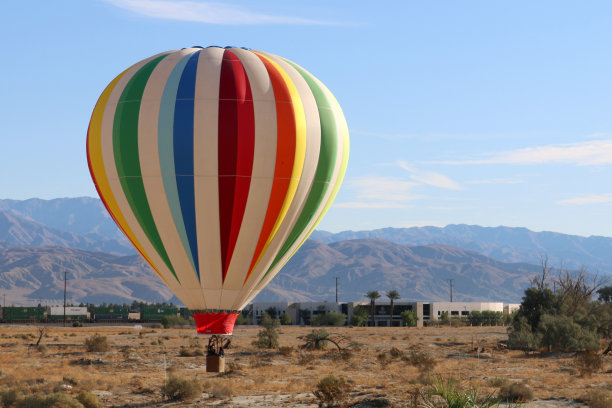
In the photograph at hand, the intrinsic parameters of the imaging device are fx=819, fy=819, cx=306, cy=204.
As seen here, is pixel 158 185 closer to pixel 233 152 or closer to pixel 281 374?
pixel 233 152

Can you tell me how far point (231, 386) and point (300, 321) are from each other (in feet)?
466

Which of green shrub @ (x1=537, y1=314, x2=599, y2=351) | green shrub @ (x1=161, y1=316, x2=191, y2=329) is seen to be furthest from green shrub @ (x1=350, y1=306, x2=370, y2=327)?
green shrub @ (x1=537, y1=314, x2=599, y2=351)

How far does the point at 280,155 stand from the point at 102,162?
7.31 metres

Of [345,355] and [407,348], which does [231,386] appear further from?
[407,348]

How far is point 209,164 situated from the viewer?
31516mm

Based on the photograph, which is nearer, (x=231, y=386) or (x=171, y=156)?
(x=171, y=156)

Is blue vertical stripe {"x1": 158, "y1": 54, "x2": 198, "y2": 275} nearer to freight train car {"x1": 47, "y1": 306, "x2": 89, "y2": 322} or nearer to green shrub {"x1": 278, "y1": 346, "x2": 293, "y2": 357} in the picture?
green shrub {"x1": 278, "y1": 346, "x2": 293, "y2": 357}

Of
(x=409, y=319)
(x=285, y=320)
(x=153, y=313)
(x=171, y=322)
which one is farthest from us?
(x=153, y=313)

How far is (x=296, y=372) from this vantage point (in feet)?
159

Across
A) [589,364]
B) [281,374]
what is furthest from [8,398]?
[589,364]

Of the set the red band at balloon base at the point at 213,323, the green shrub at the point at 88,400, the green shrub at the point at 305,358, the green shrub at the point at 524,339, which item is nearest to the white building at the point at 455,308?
the green shrub at the point at 524,339

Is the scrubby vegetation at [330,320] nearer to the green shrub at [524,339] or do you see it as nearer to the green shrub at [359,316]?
the green shrub at [359,316]

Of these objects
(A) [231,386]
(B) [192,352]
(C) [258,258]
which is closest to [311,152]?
(C) [258,258]

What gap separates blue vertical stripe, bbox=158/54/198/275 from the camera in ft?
104
